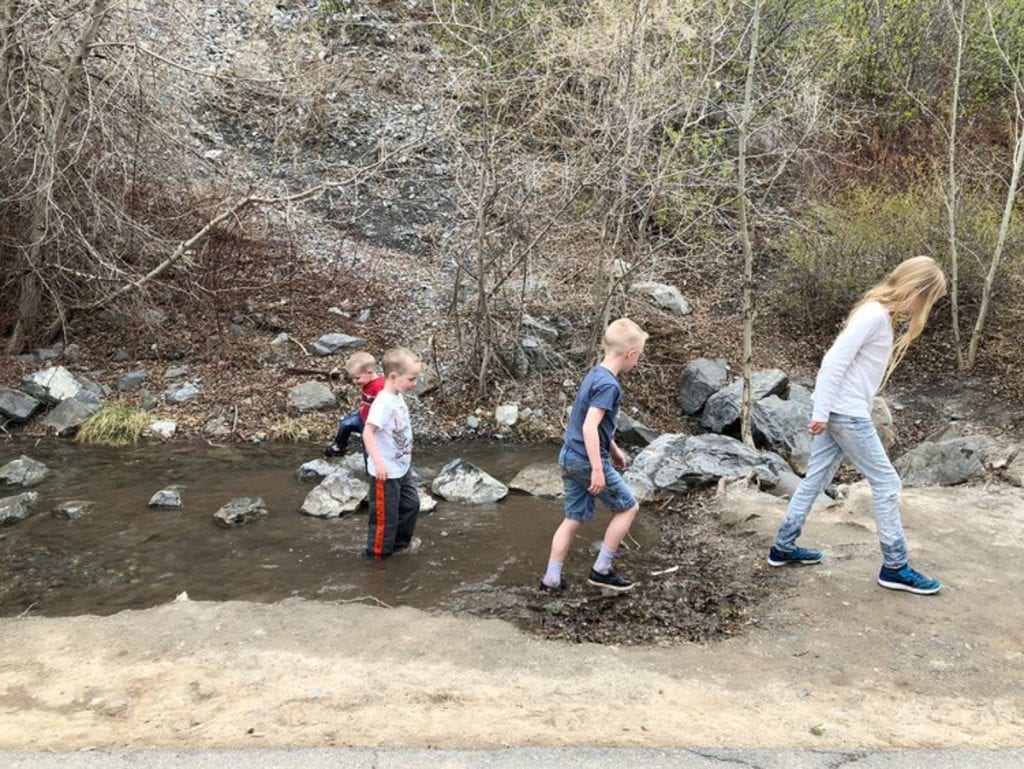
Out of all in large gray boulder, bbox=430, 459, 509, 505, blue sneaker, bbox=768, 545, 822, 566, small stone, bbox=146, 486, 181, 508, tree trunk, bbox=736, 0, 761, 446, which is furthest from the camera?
tree trunk, bbox=736, 0, 761, 446

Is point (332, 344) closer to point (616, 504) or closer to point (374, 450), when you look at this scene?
point (374, 450)

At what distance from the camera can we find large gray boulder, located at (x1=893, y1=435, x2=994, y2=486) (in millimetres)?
7143

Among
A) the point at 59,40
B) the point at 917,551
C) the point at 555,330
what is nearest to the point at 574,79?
the point at 555,330

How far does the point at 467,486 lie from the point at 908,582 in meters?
3.53

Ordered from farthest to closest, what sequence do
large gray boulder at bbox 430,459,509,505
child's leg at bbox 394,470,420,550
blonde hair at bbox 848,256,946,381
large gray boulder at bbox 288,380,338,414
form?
large gray boulder at bbox 288,380,338,414 < large gray boulder at bbox 430,459,509,505 < child's leg at bbox 394,470,420,550 < blonde hair at bbox 848,256,946,381

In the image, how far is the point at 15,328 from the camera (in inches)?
371

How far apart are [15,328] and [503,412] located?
5748mm

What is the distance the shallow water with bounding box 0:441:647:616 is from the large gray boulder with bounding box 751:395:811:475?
113 inches

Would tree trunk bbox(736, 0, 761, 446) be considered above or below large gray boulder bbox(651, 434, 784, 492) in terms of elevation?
above

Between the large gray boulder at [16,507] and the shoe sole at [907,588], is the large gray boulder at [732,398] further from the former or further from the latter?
the large gray boulder at [16,507]

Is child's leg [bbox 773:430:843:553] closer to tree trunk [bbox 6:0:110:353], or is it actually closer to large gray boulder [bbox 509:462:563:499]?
large gray boulder [bbox 509:462:563:499]

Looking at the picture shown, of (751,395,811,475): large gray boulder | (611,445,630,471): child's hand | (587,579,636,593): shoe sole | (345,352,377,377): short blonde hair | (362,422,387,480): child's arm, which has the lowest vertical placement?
(751,395,811,475): large gray boulder

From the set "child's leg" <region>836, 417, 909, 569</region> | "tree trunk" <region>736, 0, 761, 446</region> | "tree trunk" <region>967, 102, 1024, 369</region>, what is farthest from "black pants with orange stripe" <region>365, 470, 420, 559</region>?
"tree trunk" <region>967, 102, 1024, 369</region>

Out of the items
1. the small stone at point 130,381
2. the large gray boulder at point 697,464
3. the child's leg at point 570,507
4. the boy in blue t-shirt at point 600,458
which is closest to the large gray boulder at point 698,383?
the large gray boulder at point 697,464
